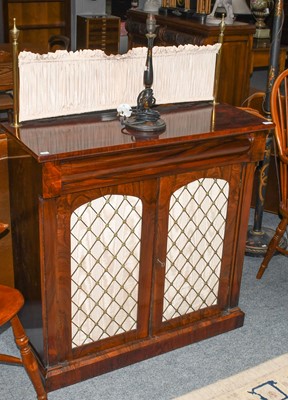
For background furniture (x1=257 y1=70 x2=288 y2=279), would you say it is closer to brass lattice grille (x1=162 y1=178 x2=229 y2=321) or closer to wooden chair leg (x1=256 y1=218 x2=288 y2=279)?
wooden chair leg (x1=256 y1=218 x2=288 y2=279)

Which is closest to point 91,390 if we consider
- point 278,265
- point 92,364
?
point 92,364

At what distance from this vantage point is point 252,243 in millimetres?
3766

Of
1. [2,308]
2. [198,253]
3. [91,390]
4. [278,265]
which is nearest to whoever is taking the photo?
[2,308]

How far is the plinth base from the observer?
12.2 ft

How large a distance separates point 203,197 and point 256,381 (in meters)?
0.83

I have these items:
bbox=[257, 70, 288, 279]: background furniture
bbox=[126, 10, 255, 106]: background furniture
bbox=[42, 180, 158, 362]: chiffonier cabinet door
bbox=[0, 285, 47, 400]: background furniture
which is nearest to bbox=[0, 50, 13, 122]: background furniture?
bbox=[126, 10, 255, 106]: background furniture

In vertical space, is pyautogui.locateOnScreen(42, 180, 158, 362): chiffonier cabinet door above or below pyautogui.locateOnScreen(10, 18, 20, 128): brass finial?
below

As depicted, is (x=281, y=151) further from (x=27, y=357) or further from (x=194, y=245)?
(x=27, y=357)

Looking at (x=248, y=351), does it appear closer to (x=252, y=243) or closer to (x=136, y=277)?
(x=136, y=277)


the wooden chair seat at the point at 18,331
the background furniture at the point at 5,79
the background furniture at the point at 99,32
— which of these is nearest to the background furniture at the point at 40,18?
the background furniture at the point at 99,32

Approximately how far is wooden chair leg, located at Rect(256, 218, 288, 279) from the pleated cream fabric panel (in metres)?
0.89

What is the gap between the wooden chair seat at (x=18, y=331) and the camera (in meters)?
2.25

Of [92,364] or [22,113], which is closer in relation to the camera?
[22,113]

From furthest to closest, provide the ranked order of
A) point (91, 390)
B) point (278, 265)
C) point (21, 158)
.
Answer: point (278, 265), point (91, 390), point (21, 158)
